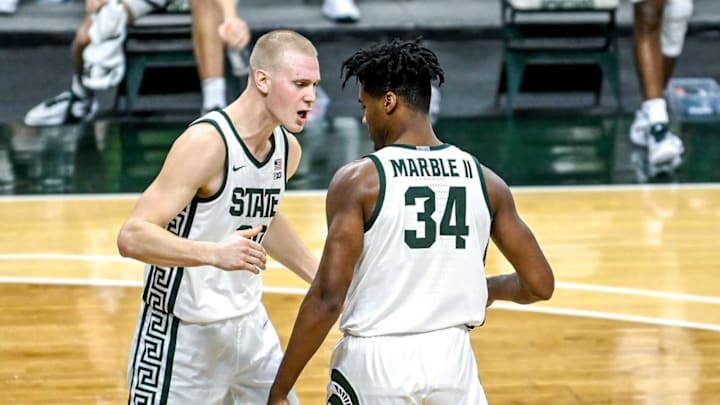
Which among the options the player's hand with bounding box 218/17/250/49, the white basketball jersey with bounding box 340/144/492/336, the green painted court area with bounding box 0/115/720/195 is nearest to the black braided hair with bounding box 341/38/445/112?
the white basketball jersey with bounding box 340/144/492/336

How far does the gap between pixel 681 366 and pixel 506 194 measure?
226cm

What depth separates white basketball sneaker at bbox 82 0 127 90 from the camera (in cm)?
978

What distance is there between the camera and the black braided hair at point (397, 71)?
10.8 feet

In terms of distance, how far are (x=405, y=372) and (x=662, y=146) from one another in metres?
5.71

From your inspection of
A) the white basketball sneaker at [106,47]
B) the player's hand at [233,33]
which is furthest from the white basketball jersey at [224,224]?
the white basketball sneaker at [106,47]

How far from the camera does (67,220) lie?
765 cm

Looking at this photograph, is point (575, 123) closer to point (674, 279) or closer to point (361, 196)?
point (674, 279)

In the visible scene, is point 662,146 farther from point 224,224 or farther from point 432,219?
point 432,219

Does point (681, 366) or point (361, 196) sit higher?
point (361, 196)

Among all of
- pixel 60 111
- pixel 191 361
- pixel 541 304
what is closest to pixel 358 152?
pixel 60 111

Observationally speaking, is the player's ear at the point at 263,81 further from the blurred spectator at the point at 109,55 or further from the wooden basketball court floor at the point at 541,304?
the blurred spectator at the point at 109,55

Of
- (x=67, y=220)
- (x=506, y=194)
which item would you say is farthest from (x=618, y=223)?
(x=506, y=194)

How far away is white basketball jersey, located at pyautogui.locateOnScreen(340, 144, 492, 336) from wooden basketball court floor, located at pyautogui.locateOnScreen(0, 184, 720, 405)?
1764 mm

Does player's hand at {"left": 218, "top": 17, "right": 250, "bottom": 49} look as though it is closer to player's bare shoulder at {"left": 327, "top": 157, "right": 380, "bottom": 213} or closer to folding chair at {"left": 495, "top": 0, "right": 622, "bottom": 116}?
folding chair at {"left": 495, "top": 0, "right": 622, "bottom": 116}
